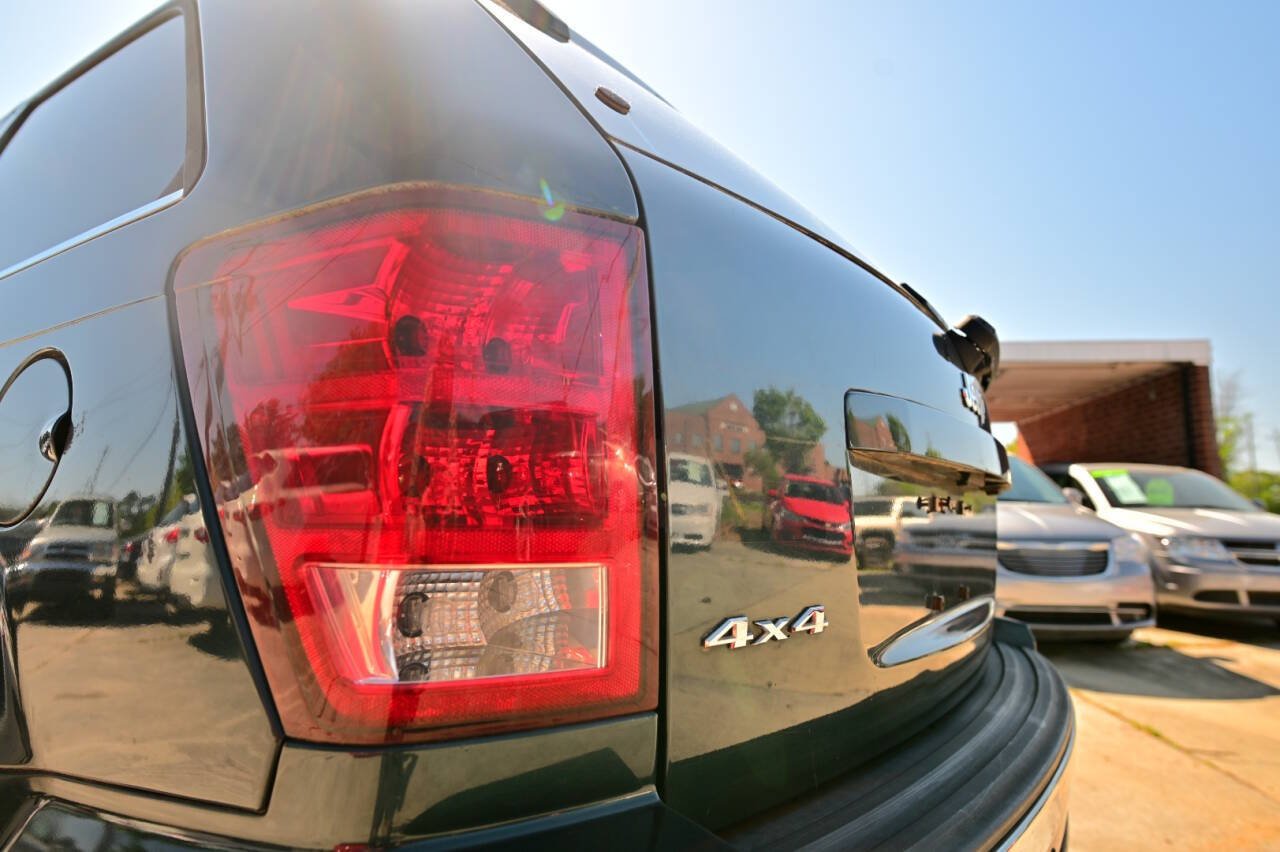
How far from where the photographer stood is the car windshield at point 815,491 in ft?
3.31

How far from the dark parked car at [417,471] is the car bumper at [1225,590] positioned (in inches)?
261

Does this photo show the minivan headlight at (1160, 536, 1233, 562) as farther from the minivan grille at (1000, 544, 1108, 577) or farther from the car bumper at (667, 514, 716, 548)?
the car bumper at (667, 514, 716, 548)

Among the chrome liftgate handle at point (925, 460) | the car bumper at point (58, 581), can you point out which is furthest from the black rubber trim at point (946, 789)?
the car bumper at point (58, 581)

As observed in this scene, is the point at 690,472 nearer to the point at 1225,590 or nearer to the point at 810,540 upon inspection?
the point at 810,540

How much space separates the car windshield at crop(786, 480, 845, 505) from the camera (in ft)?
3.31

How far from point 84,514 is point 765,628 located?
88 cm

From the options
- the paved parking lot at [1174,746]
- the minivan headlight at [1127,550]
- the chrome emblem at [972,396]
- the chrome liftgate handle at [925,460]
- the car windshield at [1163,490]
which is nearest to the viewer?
the chrome liftgate handle at [925,460]

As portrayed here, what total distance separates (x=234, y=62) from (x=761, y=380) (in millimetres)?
818

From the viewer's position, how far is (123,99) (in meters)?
1.30

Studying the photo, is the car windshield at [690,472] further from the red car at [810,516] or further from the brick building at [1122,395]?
the brick building at [1122,395]

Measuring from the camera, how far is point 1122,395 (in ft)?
47.4

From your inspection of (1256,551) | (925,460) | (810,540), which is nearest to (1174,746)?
(925,460)

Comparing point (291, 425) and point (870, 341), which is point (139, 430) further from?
point (870, 341)

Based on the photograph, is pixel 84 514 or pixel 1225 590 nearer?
pixel 84 514
